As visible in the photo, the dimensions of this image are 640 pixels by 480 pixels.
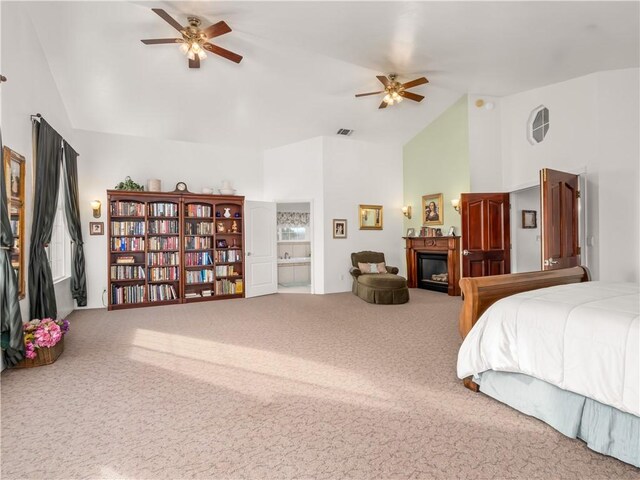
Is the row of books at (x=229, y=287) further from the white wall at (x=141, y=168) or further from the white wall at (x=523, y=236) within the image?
the white wall at (x=523, y=236)

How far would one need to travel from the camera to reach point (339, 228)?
7543mm

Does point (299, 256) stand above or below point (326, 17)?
below

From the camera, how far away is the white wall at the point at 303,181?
7.38 meters

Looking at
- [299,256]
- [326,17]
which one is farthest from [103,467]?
[299,256]

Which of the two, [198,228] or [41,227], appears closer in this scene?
[41,227]

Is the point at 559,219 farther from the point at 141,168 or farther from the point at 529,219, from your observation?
the point at 141,168

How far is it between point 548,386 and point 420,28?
421 centimetres

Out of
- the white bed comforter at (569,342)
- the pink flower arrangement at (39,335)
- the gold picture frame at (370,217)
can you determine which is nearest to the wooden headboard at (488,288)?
the white bed comforter at (569,342)

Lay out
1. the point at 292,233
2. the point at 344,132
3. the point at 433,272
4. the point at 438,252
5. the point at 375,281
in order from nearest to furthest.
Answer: the point at 375,281 < the point at 438,252 < the point at 344,132 < the point at 433,272 < the point at 292,233

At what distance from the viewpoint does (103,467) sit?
1.82 m

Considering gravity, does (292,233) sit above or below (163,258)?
above

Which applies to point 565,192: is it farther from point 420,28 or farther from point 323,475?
point 323,475

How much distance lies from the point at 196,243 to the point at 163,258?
677 mm

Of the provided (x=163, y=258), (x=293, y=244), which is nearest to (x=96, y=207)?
(x=163, y=258)
